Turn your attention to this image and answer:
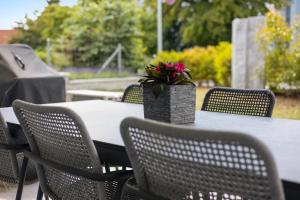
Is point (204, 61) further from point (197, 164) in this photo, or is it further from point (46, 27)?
point (197, 164)

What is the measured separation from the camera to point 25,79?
3.60 metres

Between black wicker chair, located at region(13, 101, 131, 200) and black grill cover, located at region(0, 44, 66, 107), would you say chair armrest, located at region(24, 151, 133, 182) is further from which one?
black grill cover, located at region(0, 44, 66, 107)

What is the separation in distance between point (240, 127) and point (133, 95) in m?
1.19

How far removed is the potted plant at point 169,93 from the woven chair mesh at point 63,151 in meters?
0.43

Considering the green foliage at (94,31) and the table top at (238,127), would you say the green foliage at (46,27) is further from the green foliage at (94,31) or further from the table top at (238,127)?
the table top at (238,127)

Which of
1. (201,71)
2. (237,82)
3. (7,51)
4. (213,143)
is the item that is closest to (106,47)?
(201,71)

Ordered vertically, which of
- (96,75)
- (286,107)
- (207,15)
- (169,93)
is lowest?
(286,107)

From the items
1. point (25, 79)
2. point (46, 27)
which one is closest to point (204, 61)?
point (46, 27)

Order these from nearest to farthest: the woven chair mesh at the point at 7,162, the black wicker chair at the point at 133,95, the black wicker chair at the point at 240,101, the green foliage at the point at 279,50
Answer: the woven chair mesh at the point at 7,162, the black wicker chair at the point at 240,101, the black wicker chair at the point at 133,95, the green foliage at the point at 279,50

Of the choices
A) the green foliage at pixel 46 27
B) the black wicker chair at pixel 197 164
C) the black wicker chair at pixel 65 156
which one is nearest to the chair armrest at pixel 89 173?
the black wicker chair at pixel 65 156

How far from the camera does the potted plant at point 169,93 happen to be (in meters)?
1.77

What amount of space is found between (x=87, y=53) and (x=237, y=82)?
17.3ft

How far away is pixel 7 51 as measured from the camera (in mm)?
3828

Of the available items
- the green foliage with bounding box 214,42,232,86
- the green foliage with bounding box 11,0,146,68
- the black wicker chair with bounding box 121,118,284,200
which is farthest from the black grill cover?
the green foliage with bounding box 11,0,146,68
